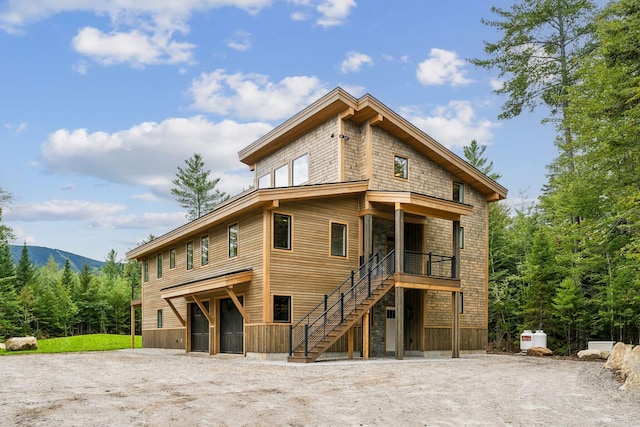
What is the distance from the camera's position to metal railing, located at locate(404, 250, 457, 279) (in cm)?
2125

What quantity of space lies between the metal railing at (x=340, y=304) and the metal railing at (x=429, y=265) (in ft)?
5.26

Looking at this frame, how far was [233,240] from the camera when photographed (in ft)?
68.9

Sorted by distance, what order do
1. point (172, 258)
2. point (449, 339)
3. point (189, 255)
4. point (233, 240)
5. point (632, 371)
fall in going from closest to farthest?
point (632, 371)
point (233, 240)
point (449, 339)
point (189, 255)
point (172, 258)

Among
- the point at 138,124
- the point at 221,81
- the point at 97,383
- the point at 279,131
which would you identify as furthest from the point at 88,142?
the point at 97,383

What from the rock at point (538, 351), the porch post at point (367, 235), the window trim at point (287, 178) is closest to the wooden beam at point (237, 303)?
the porch post at point (367, 235)

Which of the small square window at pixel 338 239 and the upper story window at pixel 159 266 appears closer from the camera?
the small square window at pixel 338 239

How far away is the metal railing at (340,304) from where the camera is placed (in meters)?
17.6

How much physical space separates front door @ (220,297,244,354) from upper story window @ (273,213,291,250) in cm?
263

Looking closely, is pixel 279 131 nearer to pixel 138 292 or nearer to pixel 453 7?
pixel 453 7

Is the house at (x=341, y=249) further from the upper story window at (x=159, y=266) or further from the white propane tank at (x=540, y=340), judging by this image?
the white propane tank at (x=540, y=340)

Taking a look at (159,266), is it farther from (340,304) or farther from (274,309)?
(340,304)

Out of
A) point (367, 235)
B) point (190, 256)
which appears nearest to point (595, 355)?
point (367, 235)

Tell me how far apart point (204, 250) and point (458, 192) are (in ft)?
35.0

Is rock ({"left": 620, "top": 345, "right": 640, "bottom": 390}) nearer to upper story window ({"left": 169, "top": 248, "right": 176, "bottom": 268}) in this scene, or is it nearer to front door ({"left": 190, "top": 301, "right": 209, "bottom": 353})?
front door ({"left": 190, "top": 301, "right": 209, "bottom": 353})
